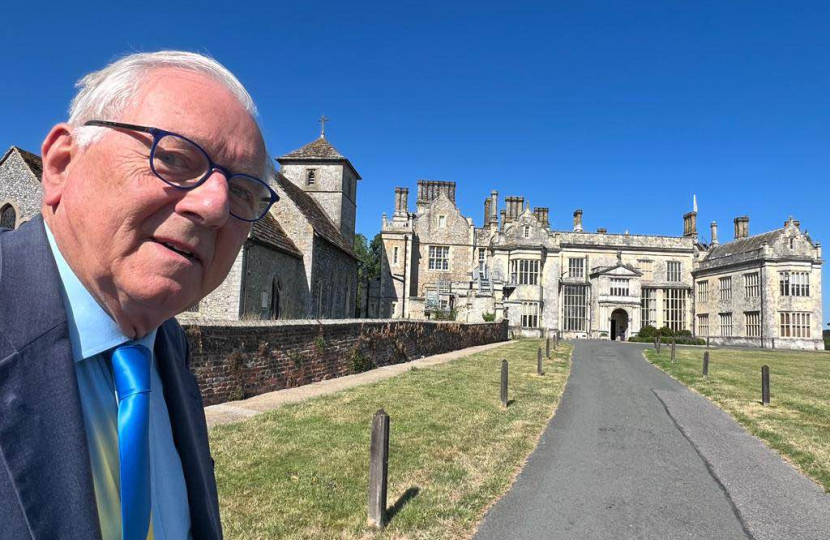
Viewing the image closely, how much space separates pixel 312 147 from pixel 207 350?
2501 cm

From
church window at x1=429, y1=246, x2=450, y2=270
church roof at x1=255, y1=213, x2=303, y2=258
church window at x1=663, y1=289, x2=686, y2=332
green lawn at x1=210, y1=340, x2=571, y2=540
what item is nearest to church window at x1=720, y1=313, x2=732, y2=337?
church window at x1=663, y1=289, x2=686, y2=332

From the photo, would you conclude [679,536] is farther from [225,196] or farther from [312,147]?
[312,147]

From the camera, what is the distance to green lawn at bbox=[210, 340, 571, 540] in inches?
178

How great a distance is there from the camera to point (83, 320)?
1.02 meters

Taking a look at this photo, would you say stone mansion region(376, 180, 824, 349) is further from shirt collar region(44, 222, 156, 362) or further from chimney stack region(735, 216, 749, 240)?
shirt collar region(44, 222, 156, 362)

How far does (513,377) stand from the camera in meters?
14.8

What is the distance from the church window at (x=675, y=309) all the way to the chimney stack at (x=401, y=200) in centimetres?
2744

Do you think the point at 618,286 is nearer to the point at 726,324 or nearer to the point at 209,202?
the point at 726,324

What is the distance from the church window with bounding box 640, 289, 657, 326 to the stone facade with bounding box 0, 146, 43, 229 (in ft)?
157

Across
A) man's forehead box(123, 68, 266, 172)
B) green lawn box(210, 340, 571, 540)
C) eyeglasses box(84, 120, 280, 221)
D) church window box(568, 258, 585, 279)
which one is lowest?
green lawn box(210, 340, 571, 540)

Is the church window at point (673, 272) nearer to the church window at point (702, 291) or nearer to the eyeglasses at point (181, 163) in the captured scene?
the church window at point (702, 291)

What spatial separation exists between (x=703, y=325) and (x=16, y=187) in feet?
169

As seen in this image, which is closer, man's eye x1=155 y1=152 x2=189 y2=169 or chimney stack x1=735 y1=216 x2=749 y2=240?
man's eye x1=155 y1=152 x2=189 y2=169

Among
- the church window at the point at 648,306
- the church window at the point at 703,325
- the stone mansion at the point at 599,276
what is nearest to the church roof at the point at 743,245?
the stone mansion at the point at 599,276
